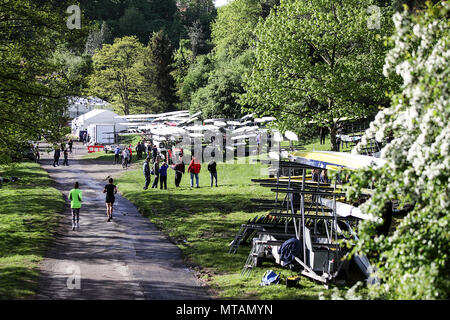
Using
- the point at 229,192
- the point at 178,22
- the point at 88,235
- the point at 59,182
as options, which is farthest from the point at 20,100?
the point at 178,22

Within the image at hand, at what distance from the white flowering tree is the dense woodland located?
0.05 ft

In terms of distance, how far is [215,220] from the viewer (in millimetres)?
20734

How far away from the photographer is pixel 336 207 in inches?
558

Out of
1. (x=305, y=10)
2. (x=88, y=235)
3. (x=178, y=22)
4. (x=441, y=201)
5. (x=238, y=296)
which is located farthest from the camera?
(x=178, y=22)

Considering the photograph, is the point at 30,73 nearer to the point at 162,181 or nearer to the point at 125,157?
the point at 162,181

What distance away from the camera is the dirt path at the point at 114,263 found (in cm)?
1225

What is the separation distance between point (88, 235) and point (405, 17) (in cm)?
1433

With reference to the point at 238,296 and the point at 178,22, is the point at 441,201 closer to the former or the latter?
the point at 238,296

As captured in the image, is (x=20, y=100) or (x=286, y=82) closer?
(x=20, y=100)

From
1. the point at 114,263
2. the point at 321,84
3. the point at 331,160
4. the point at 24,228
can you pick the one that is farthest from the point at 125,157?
the point at 331,160

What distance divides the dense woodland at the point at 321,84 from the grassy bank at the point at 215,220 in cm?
400

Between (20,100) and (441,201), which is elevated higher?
(20,100)

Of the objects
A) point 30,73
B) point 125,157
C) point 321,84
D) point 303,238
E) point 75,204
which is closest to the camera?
point 303,238

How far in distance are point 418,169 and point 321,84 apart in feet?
66.1
